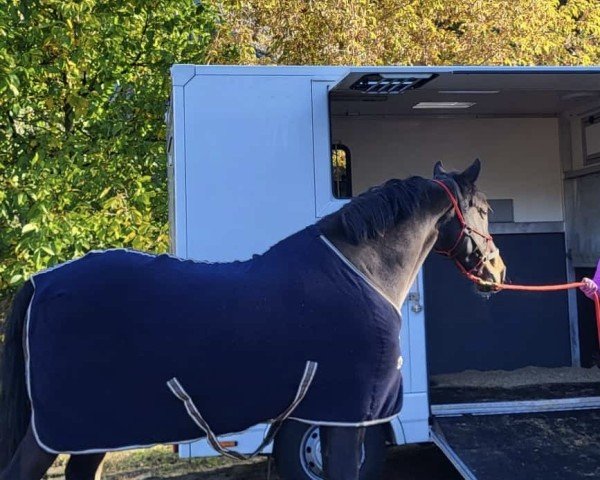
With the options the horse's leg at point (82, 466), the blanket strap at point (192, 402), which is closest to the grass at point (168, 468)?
the horse's leg at point (82, 466)

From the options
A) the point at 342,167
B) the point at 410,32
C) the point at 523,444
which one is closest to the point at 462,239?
the point at 523,444

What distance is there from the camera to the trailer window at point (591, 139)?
5.73m

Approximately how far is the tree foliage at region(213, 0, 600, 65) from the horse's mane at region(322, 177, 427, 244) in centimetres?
382

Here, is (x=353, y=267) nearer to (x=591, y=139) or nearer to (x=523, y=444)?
(x=523, y=444)

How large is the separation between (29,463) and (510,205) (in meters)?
4.90

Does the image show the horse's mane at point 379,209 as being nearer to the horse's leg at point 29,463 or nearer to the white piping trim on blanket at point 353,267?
the white piping trim on blanket at point 353,267

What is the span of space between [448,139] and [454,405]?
2652mm

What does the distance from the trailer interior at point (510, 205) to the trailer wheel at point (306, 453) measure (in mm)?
1409

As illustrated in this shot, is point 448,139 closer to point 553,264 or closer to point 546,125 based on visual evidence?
point 546,125

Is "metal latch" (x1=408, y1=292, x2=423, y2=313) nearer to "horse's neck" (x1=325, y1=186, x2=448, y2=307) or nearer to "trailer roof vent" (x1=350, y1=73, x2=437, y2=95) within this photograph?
"horse's neck" (x1=325, y1=186, x2=448, y2=307)

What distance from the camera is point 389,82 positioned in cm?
412

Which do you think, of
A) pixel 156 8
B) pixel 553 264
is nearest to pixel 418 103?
pixel 553 264

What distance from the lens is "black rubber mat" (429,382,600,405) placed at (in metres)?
4.86

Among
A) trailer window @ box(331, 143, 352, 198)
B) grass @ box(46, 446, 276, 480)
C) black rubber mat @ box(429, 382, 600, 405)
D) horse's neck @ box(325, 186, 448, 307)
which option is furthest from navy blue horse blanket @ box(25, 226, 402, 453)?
trailer window @ box(331, 143, 352, 198)
